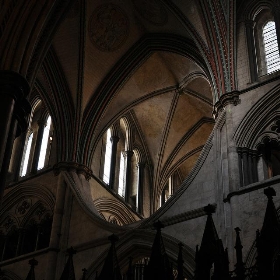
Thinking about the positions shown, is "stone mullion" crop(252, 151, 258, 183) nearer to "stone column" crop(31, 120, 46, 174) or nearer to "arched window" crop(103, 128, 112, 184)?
"arched window" crop(103, 128, 112, 184)

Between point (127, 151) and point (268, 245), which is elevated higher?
point (127, 151)

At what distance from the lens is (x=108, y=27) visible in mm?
16203

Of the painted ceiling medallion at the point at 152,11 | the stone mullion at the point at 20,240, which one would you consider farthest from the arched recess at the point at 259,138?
the stone mullion at the point at 20,240

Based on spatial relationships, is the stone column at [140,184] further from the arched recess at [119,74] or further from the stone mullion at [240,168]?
the stone mullion at [240,168]

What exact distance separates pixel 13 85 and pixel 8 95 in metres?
0.29

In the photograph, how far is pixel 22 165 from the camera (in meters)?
17.6

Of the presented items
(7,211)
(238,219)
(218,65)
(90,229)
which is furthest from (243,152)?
(7,211)

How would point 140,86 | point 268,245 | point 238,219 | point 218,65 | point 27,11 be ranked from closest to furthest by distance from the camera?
point 268,245 < point 238,219 < point 27,11 < point 218,65 < point 140,86

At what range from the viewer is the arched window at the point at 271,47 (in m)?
12.9

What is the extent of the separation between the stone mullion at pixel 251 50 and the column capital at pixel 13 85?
5.21m

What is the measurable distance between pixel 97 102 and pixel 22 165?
3.31 m

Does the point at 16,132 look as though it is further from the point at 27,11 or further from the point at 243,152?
the point at 243,152

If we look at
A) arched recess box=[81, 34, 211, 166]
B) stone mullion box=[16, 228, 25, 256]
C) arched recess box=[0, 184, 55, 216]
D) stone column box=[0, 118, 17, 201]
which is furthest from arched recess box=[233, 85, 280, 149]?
stone mullion box=[16, 228, 25, 256]

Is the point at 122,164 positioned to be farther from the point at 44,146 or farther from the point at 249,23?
the point at 249,23
